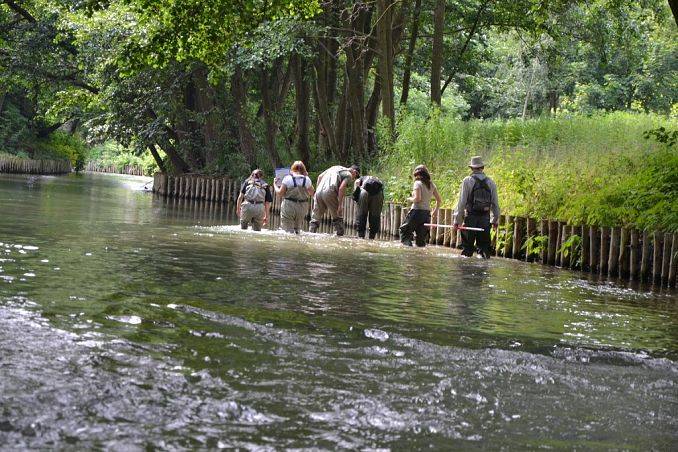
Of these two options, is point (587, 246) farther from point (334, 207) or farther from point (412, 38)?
point (412, 38)

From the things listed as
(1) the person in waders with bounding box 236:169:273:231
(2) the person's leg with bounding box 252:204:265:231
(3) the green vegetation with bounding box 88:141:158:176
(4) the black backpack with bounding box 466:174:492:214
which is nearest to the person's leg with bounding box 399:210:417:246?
(4) the black backpack with bounding box 466:174:492:214

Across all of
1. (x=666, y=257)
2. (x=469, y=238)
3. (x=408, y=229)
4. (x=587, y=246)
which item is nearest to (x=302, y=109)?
(x=408, y=229)

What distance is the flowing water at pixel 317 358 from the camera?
19.1ft

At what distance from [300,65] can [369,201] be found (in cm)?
1465

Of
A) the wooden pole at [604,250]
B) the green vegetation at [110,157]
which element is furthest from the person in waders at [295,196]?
the green vegetation at [110,157]

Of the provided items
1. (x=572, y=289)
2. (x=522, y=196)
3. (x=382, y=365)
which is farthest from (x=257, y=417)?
(x=522, y=196)

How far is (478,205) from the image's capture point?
58.6ft

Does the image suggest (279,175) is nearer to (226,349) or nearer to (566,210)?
(566,210)

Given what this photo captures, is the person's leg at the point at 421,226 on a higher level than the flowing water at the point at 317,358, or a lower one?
higher

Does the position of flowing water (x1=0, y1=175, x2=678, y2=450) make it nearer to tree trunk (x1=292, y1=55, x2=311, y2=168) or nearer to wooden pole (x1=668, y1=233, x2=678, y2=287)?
wooden pole (x1=668, y1=233, x2=678, y2=287)

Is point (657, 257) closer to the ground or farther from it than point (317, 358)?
farther from it

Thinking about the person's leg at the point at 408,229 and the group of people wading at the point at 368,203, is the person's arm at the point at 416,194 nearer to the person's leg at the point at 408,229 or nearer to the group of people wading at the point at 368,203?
the group of people wading at the point at 368,203

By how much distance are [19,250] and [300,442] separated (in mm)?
9618

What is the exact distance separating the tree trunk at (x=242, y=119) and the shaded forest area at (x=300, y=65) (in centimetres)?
7
